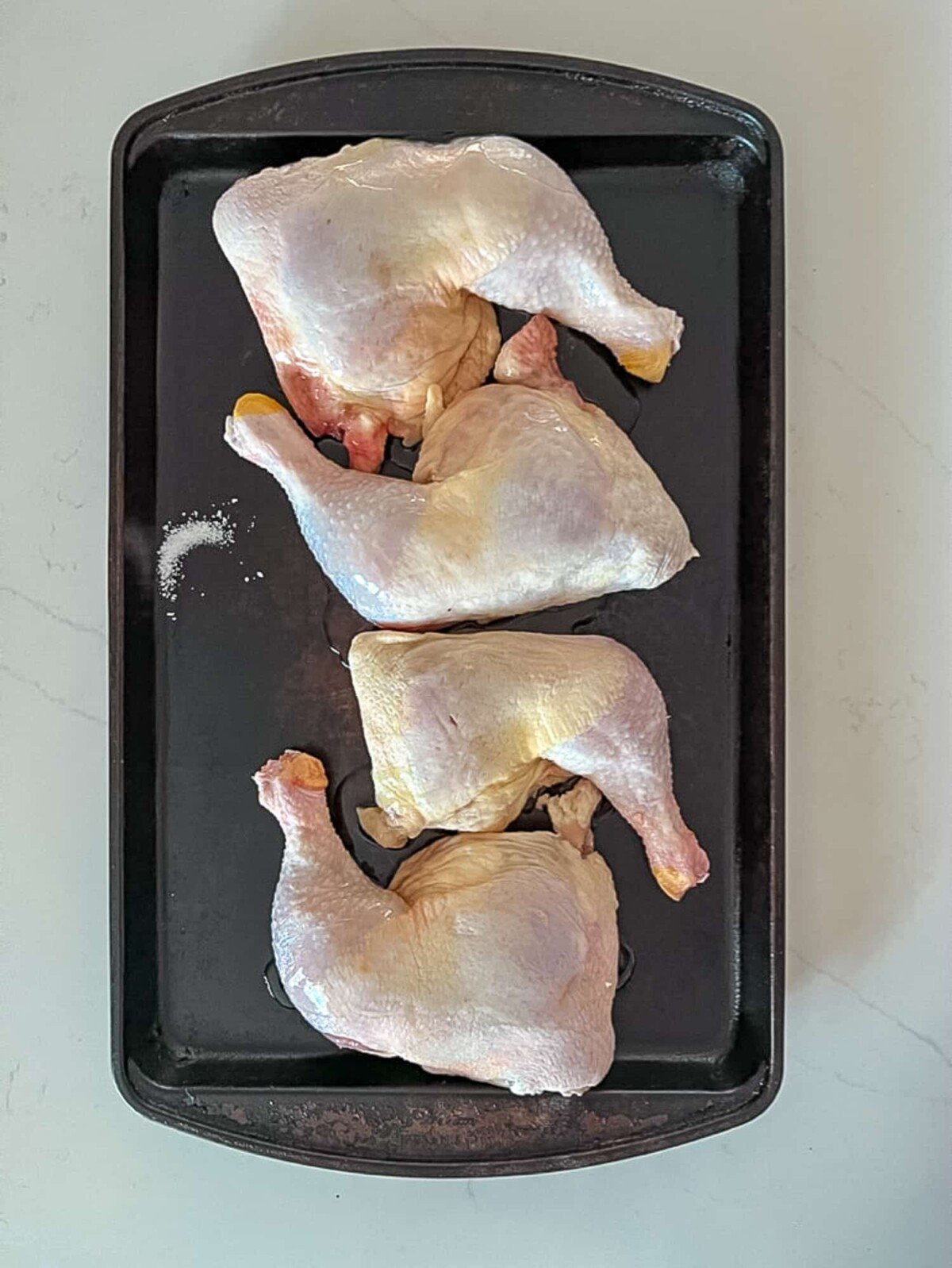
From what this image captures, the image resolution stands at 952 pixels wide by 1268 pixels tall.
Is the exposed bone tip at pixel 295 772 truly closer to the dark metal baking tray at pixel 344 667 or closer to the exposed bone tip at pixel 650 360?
the dark metal baking tray at pixel 344 667

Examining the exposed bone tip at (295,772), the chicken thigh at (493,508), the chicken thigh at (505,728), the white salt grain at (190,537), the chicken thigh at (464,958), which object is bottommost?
the chicken thigh at (464,958)

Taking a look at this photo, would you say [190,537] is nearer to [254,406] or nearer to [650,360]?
[254,406]

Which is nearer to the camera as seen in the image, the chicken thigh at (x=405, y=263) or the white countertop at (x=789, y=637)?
the chicken thigh at (x=405, y=263)

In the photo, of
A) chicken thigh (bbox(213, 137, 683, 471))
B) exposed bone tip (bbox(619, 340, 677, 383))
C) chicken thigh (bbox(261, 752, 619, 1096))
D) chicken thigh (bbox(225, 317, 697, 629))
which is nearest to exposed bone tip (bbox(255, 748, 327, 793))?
chicken thigh (bbox(261, 752, 619, 1096))

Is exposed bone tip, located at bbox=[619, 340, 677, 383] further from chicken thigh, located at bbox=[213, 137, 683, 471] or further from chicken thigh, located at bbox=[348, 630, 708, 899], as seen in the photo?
chicken thigh, located at bbox=[348, 630, 708, 899]

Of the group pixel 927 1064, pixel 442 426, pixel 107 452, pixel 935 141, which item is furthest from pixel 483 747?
pixel 935 141

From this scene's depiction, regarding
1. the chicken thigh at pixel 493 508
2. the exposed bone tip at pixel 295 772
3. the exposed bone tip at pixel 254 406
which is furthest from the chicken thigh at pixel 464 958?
the exposed bone tip at pixel 254 406
